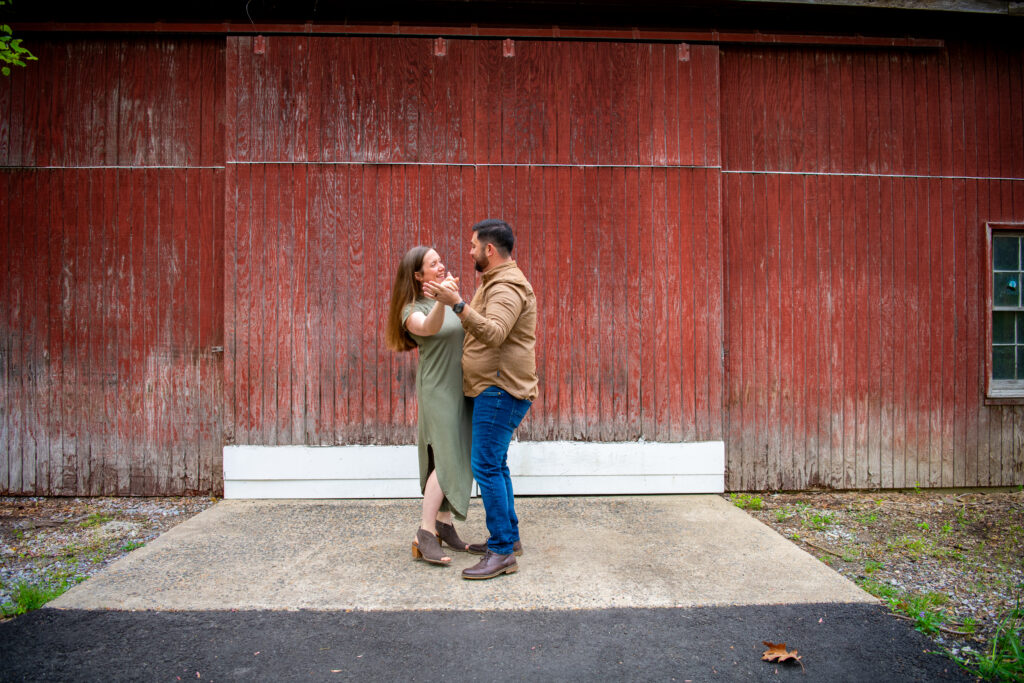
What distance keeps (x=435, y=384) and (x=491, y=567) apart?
1043 millimetres

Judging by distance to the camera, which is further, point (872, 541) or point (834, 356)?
point (834, 356)

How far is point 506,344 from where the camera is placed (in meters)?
3.15

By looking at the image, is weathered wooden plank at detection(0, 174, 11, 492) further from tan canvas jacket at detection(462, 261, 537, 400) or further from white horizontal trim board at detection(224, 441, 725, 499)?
tan canvas jacket at detection(462, 261, 537, 400)

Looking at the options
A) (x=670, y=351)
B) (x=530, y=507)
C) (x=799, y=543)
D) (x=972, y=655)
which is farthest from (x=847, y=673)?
(x=670, y=351)

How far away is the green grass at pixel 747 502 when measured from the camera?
4.77 metres

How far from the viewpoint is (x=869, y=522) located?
Result: 446 centimetres

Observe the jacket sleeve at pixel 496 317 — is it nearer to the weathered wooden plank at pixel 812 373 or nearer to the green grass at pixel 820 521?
the green grass at pixel 820 521

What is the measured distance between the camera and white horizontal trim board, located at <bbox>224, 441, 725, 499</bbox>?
479 cm

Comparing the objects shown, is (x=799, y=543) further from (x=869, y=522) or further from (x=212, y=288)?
(x=212, y=288)

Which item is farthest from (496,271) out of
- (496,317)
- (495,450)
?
(495,450)

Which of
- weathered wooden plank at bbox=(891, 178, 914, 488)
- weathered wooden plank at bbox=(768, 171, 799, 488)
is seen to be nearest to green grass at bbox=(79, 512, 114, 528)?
weathered wooden plank at bbox=(768, 171, 799, 488)

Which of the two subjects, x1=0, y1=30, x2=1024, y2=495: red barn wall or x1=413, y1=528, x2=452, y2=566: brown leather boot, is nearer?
x1=413, y1=528, x2=452, y2=566: brown leather boot

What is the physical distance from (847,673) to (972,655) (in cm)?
68

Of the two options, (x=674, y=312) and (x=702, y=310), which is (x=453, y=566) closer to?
(x=674, y=312)
